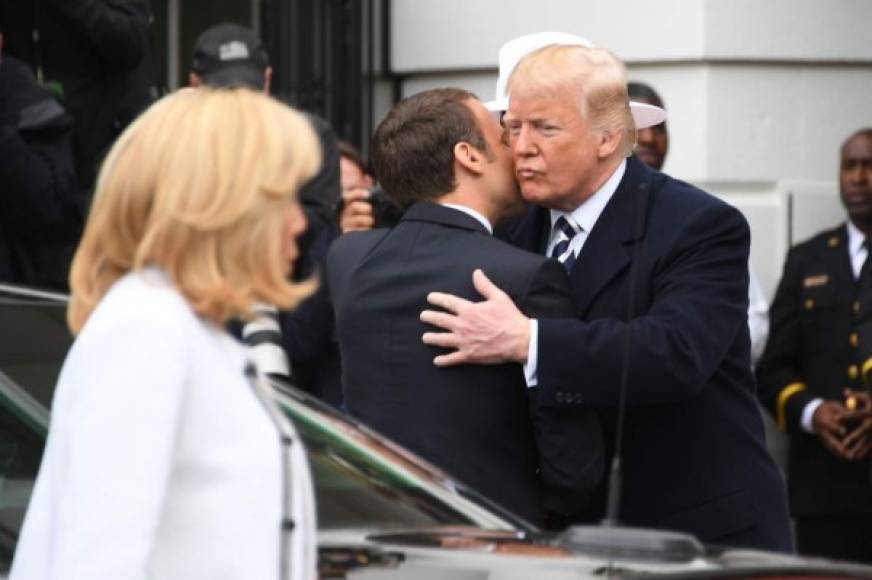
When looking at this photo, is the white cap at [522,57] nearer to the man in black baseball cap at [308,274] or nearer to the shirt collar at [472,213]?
the shirt collar at [472,213]

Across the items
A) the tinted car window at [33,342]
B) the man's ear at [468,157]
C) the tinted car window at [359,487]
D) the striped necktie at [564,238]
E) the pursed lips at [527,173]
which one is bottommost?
the tinted car window at [359,487]

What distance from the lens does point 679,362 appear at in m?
4.15

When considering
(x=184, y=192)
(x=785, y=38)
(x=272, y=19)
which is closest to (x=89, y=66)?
(x=272, y=19)

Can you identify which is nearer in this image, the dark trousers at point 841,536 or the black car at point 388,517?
the black car at point 388,517

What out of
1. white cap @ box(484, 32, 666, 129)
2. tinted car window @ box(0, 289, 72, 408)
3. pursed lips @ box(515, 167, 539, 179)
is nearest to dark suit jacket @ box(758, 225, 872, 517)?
white cap @ box(484, 32, 666, 129)

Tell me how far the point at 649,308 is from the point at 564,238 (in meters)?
0.27

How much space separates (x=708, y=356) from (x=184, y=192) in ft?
5.64

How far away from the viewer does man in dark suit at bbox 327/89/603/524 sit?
13.7 ft

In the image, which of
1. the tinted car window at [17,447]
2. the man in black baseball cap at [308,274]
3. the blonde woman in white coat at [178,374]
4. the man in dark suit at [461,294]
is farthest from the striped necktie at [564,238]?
the man in black baseball cap at [308,274]

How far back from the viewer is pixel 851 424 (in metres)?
7.53

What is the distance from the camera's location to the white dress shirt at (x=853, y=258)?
763 cm

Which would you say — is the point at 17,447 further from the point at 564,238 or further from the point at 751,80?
the point at 751,80

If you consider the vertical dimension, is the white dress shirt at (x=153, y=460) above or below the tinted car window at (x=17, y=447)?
above

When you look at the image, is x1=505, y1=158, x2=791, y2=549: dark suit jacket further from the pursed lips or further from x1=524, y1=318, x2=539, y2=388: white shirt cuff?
the pursed lips
